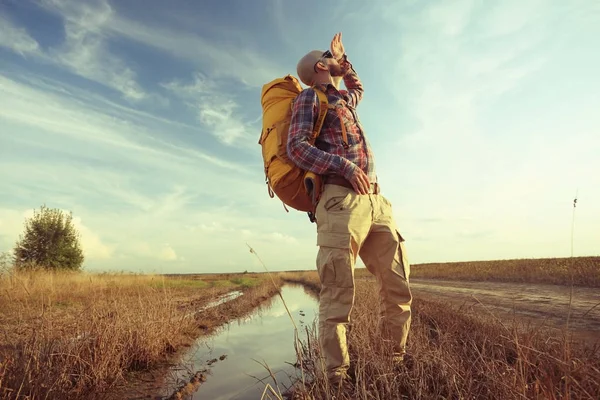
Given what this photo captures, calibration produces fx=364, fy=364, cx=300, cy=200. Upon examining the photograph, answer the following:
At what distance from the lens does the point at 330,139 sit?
9.17ft

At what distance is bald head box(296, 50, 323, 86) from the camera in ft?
9.74

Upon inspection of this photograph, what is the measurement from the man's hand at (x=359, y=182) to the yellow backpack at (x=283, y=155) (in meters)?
0.26

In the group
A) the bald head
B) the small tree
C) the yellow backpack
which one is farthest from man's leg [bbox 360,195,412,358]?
the small tree

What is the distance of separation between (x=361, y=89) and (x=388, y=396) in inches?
98.2

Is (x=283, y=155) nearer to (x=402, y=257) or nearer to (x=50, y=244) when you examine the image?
(x=402, y=257)

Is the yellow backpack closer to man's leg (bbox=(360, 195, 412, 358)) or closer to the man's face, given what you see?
the man's face

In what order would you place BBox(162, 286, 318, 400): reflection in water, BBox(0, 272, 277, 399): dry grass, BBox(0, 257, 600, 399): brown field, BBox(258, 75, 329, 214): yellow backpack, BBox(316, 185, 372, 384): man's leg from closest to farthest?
BBox(0, 257, 600, 399): brown field → BBox(316, 185, 372, 384): man's leg → BBox(258, 75, 329, 214): yellow backpack → BBox(0, 272, 277, 399): dry grass → BBox(162, 286, 318, 400): reflection in water

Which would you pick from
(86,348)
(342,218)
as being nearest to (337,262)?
(342,218)

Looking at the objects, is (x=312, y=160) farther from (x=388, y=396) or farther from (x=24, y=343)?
(x=24, y=343)

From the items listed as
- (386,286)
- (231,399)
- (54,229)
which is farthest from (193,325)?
(54,229)

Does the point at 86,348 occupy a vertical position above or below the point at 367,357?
below

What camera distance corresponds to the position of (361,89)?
336 centimetres

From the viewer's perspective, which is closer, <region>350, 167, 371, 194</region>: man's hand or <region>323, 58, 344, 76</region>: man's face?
<region>350, 167, 371, 194</region>: man's hand

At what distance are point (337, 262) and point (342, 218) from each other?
0.99ft
